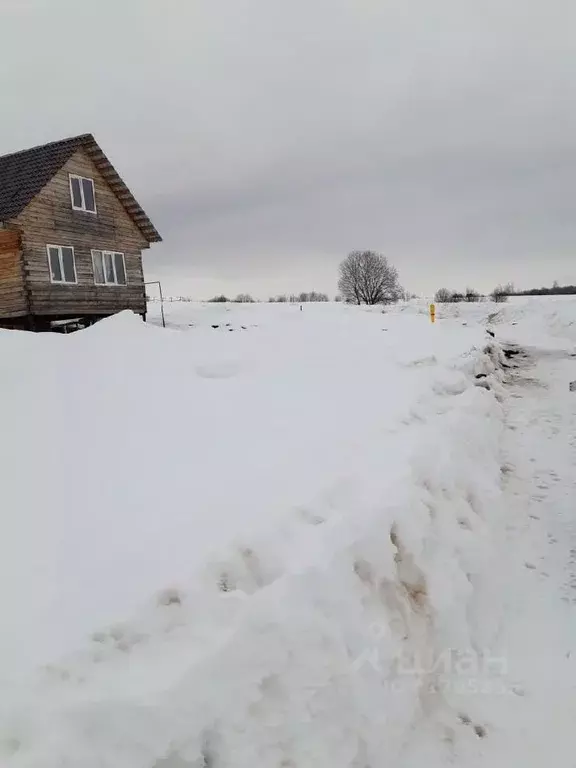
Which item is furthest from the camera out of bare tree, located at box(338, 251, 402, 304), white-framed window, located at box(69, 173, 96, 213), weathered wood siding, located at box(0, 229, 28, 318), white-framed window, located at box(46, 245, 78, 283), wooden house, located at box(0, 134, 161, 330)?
bare tree, located at box(338, 251, 402, 304)

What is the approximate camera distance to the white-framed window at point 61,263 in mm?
17516

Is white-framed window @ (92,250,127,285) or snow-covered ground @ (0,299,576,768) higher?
white-framed window @ (92,250,127,285)

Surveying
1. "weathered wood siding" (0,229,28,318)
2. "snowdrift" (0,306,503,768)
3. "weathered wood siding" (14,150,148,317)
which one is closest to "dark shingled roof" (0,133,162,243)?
"weathered wood siding" (14,150,148,317)

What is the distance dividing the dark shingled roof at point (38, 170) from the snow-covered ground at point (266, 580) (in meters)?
11.7

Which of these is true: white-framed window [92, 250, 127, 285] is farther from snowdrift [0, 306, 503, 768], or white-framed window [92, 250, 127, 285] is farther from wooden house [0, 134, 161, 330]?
snowdrift [0, 306, 503, 768]

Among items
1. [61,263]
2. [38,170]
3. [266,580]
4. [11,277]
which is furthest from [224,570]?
[38,170]

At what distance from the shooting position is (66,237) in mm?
18031

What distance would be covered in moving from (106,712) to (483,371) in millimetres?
11738

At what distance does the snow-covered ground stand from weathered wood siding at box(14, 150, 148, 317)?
10.6m

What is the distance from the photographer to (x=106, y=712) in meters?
2.16

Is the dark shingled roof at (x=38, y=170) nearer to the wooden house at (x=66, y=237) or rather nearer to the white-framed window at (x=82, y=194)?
the wooden house at (x=66, y=237)

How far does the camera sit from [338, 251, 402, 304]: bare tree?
70000 mm

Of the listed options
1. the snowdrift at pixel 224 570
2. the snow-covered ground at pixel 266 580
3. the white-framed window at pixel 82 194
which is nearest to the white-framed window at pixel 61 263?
the white-framed window at pixel 82 194

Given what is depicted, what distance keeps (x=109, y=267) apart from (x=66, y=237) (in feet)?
7.46
